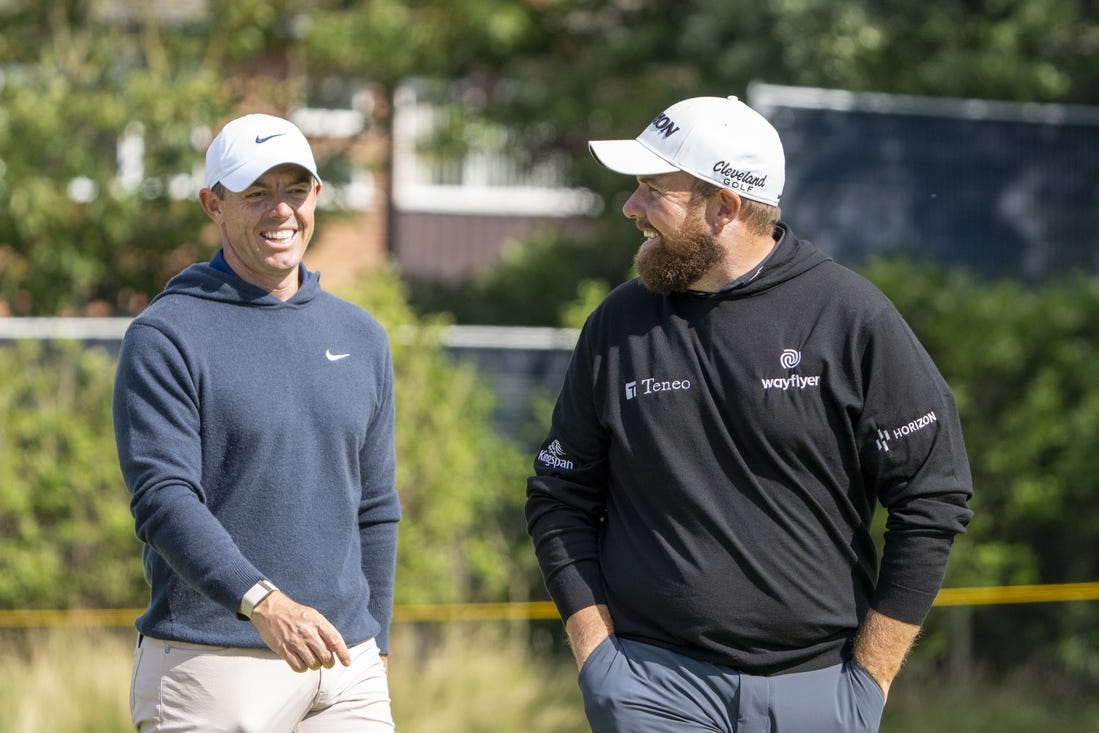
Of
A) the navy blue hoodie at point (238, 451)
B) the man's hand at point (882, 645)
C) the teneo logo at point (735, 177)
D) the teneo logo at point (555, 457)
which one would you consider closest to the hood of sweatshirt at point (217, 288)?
the navy blue hoodie at point (238, 451)

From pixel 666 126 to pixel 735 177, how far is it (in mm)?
209

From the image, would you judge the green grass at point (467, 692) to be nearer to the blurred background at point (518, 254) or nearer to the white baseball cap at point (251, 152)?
the blurred background at point (518, 254)

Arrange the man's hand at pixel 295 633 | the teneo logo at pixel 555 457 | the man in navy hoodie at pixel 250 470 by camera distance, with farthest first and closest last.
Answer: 1. the teneo logo at pixel 555 457
2. the man in navy hoodie at pixel 250 470
3. the man's hand at pixel 295 633

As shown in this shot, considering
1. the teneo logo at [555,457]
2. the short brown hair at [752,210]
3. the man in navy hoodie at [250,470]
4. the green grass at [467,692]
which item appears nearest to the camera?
the man in navy hoodie at [250,470]

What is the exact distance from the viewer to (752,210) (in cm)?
379

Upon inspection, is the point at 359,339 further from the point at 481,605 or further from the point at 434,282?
the point at 434,282

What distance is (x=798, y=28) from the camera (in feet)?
37.7

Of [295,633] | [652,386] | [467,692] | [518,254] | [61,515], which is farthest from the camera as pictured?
[518,254]

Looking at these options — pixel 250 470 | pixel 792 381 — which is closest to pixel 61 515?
pixel 250 470

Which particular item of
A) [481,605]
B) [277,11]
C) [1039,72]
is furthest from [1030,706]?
[277,11]

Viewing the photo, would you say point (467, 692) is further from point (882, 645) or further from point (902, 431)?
point (902, 431)

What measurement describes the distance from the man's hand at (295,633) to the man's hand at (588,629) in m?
0.55

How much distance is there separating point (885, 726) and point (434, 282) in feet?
25.0

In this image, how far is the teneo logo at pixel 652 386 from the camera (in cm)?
369
